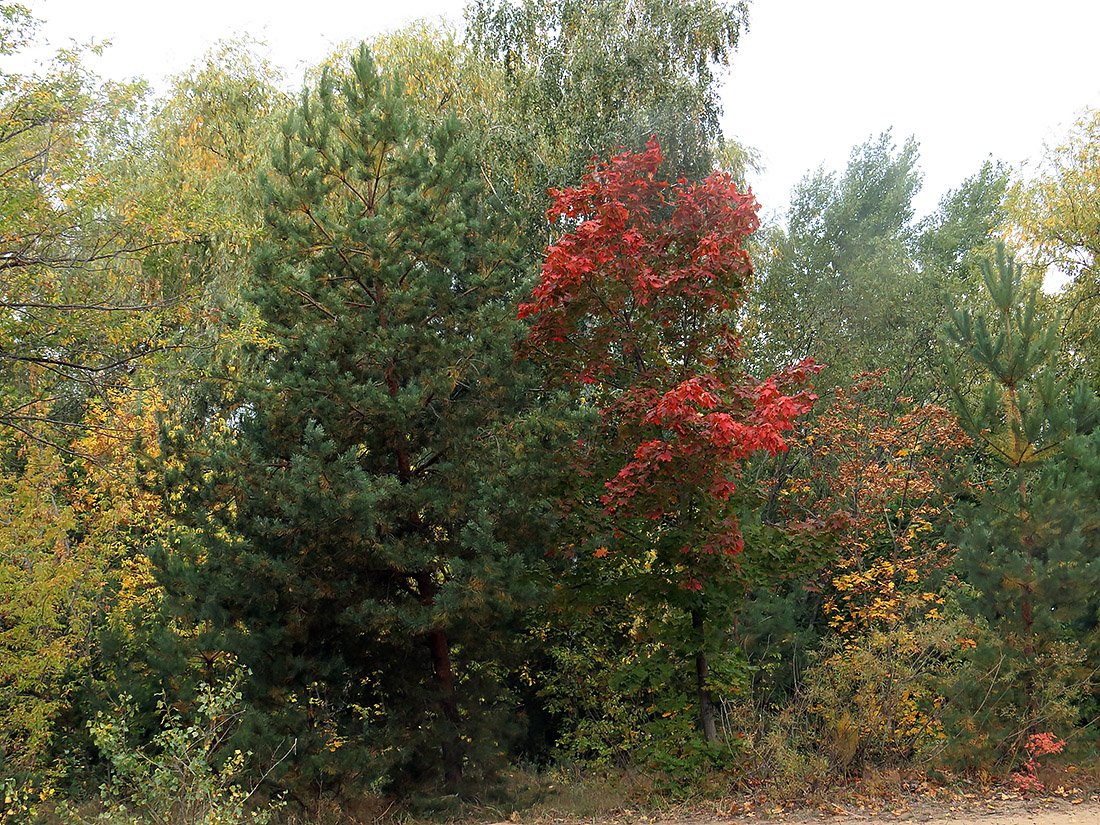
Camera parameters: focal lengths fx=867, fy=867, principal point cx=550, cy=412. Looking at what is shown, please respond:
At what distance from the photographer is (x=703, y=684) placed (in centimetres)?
A: 944

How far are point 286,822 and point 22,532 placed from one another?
5790 mm

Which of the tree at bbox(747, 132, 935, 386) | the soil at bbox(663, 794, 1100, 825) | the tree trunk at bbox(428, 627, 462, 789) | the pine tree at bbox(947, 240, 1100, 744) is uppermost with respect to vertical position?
the tree at bbox(747, 132, 935, 386)

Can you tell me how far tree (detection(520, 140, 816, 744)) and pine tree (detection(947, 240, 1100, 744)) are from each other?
2.19 metres

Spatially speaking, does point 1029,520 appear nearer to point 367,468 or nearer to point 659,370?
point 659,370

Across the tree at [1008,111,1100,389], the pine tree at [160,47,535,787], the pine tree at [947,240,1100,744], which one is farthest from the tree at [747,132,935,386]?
the pine tree at [160,47,535,787]

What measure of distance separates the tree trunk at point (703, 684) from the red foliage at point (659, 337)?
2.95 feet

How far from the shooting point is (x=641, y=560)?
962cm

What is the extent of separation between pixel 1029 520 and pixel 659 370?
13.6 ft

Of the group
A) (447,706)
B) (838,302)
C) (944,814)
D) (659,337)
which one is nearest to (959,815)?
(944,814)

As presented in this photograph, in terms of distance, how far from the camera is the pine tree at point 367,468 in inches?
324

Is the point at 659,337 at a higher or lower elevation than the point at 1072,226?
lower

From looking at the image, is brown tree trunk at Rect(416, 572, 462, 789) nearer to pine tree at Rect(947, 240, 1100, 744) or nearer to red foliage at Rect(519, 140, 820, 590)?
red foliage at Rect(519, 140, 820, 590)

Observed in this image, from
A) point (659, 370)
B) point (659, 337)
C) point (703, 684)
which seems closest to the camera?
point (703, 684)

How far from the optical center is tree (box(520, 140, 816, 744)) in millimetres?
8586
